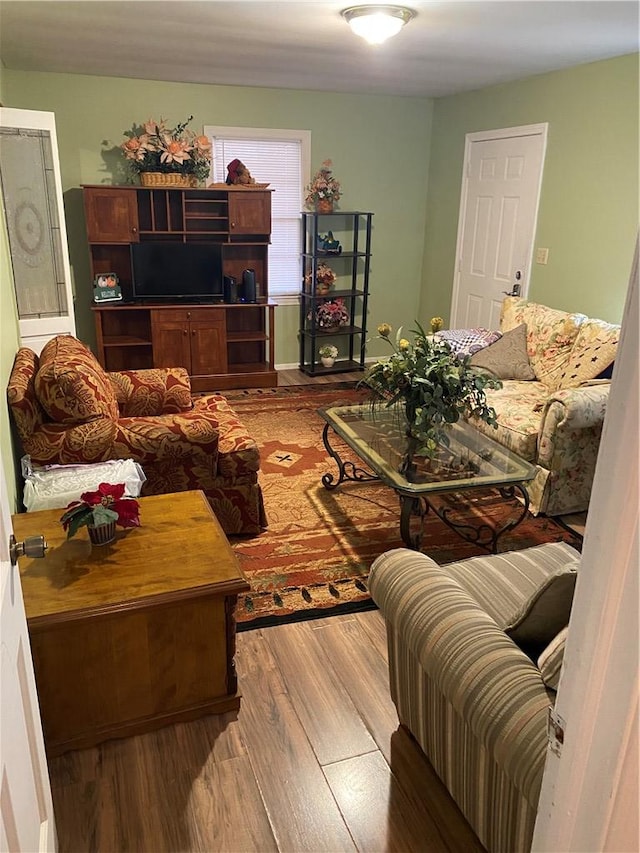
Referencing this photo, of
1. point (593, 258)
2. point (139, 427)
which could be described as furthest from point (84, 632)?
point (593, 258)

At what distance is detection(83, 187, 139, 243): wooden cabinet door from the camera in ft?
16.2

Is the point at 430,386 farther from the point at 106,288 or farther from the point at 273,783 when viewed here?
the point at 106,288

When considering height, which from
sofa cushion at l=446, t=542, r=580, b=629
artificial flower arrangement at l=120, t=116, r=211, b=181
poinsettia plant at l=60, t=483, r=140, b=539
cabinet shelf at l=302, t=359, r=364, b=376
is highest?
artificial flower arrangement at l=120, t=116, r=211, b=181

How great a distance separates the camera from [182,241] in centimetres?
545

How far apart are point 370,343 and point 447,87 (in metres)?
2.39

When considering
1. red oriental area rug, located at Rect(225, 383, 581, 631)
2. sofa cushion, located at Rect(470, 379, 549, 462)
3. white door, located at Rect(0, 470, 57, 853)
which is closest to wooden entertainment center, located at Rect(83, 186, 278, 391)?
red oriental area rug, located at Rect(225, 383, 581, 631)

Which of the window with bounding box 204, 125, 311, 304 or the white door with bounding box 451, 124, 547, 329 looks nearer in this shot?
the white door with bounding box 451, 124, 547, 329

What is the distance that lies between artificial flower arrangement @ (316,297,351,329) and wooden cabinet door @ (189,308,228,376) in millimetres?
998

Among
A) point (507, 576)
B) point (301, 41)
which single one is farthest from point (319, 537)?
point (301, 41)

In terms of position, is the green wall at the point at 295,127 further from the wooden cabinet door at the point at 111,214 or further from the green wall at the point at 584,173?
the green wall at the point at 584,173

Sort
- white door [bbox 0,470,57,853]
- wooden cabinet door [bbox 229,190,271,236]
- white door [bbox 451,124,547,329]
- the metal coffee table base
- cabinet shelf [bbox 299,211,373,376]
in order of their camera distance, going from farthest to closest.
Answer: cabinet shelf [bbox 299,211,373,376], wooden cabinet door [bbox 229,190,271,236], white door [bbox 451,124,547,329], the metal coffee table base, white door [bbox 0,470,57,853]

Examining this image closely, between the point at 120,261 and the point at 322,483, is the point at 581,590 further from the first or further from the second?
the point at 120,261

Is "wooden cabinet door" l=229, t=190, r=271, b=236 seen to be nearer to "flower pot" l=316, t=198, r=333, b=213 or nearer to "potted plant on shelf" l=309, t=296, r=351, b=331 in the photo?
"flower pot" l=316, t=198, r=333, b=213

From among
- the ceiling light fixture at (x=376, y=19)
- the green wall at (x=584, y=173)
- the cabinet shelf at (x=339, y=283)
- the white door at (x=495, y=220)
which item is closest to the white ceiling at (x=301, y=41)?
the ceiling light fixture at (x=376, y=19)
